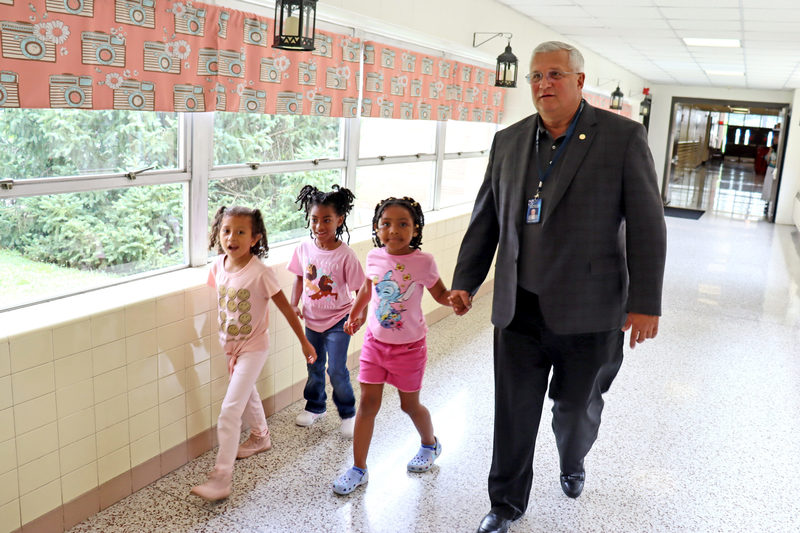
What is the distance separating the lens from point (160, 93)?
278 centimetres

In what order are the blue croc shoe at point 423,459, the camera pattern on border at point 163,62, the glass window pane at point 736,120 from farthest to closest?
the glass window pane at point 736,120, the blue croc shoe at point 423,459, the camera pattern on border at point 163,62

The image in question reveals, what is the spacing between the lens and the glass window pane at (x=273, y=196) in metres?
3.52

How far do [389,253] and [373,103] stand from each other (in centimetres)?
188

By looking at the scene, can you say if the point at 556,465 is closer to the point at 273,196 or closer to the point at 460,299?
the point at 460,299

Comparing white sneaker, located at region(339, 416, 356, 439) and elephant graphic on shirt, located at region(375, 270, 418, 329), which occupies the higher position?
elephant graphic on shirt, located at region(375, 270, 418, 329)

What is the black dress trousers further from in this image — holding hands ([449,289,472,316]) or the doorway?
the doorway

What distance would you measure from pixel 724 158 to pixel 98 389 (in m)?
36.0

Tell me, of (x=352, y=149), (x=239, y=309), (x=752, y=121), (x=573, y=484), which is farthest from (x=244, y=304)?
(x=752, y=121)

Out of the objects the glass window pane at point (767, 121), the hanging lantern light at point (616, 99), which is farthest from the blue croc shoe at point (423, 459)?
the glass window pane at point (767, 121)

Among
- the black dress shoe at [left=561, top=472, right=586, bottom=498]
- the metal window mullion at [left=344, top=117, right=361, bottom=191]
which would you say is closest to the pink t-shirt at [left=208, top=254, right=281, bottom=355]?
the black dress shoe at [left=561, top=472, right=586, bottom=498]

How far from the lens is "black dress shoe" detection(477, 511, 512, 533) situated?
2635 mm

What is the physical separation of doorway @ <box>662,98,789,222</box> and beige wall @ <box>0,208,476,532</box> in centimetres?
1342

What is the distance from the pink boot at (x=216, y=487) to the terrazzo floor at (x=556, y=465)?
0.05 m

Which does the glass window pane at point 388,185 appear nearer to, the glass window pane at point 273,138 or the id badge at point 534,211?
the glass window pane at point 273,138
